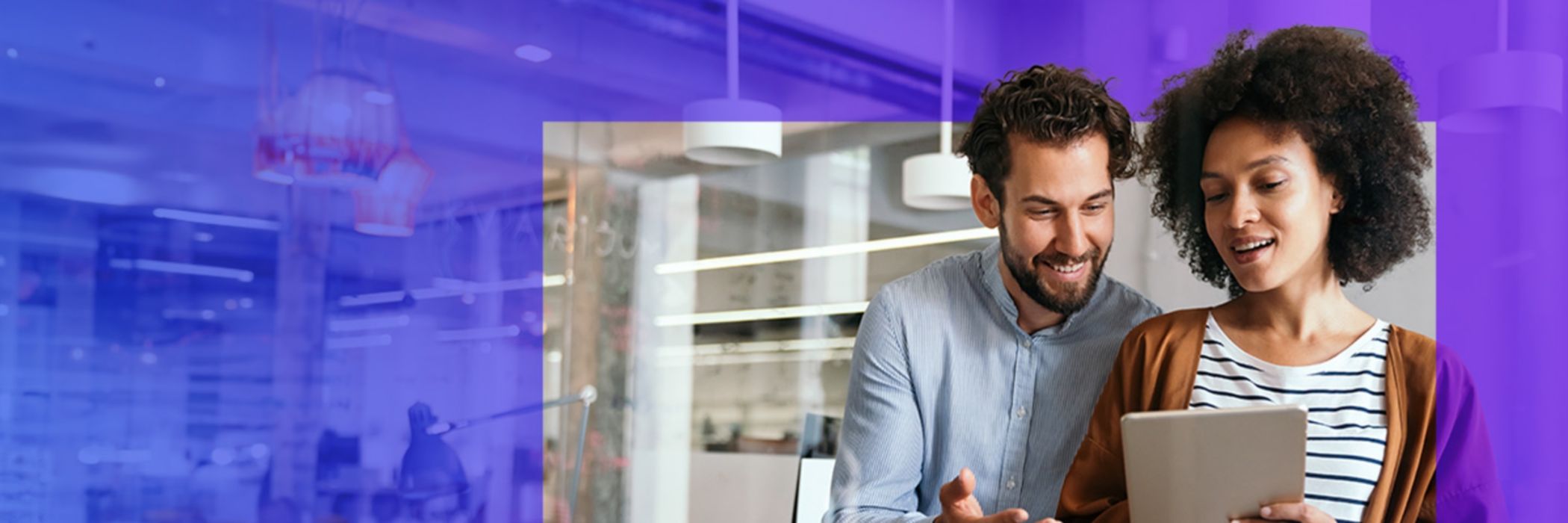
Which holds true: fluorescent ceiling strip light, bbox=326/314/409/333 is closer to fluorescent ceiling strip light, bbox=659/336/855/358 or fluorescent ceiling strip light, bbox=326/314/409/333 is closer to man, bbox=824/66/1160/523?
man, bbox=824/66/1160/523

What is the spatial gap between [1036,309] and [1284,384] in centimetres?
31

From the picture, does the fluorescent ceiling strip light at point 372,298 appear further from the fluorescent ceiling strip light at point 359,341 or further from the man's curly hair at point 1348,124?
the man's curly hair at point 1348,124

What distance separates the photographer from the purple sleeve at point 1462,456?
1.05m

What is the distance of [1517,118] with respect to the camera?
3.50 ft

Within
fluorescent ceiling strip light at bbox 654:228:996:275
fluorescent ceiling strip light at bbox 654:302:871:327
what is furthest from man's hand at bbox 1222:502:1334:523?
fluorescent ceiling strip light at bbox 654:302:871:327

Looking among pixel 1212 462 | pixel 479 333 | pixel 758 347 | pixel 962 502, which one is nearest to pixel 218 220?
pixel 479 333

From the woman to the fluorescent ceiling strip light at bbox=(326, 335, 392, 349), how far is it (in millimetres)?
1057

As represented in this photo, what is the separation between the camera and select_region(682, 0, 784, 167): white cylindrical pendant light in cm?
188

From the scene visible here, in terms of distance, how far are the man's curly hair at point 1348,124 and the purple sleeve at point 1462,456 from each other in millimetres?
109

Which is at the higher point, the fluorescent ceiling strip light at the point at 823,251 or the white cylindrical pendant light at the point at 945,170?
the white cylindrical pendant light at the point at 945,170

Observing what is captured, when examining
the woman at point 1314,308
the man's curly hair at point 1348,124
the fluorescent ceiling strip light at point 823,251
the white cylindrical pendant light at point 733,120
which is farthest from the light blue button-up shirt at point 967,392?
the fluorescent ceiling strip light at point 823,251

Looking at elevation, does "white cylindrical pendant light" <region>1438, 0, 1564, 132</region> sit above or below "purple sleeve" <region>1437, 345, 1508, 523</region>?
above

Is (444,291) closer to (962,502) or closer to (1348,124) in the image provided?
(962,502)

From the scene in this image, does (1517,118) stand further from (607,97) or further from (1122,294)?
(607,97)
